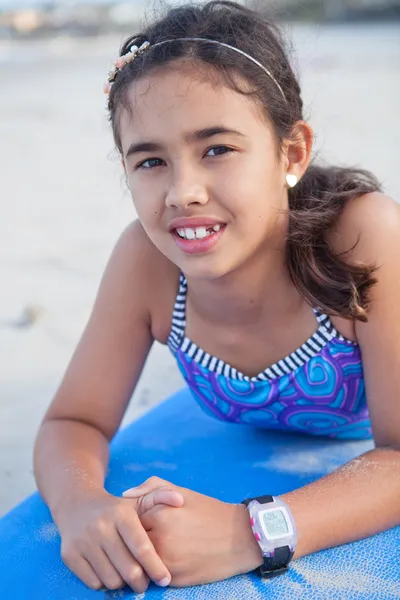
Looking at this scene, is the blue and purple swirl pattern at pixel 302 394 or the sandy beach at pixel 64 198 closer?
the blue and purple swirl pattern at pixel 302 394

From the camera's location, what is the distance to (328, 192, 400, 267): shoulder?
1.86m

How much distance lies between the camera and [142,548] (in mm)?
1600

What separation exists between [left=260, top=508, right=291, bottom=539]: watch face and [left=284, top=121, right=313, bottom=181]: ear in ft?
2.62

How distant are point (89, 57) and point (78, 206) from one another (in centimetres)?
1246

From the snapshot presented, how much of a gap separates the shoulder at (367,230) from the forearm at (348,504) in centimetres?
47

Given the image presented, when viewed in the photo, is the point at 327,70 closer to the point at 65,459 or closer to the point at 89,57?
the point at 89,57

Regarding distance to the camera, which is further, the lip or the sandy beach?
the sandy beach

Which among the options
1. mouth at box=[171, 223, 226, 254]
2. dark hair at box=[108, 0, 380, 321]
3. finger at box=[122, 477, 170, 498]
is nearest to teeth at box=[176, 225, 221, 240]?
mouth at box=[171, 223, 226, 254]

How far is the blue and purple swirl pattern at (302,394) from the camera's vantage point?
197 centimetres

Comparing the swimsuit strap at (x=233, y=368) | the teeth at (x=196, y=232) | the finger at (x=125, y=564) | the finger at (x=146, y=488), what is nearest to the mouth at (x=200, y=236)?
the teeth at (x=196, y=232)

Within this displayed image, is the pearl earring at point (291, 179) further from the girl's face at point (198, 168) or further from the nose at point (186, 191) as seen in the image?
the nose at point (186, 191)

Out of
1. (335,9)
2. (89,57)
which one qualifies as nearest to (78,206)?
(89,57)

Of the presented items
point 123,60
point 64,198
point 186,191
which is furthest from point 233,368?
point 64,198

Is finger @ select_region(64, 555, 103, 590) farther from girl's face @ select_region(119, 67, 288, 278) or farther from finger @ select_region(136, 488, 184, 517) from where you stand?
girl's face @ select_region(119, 67, 288, 278)
